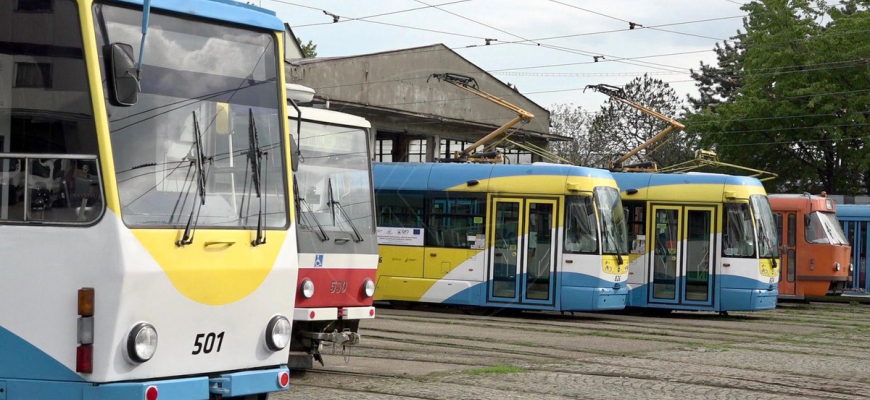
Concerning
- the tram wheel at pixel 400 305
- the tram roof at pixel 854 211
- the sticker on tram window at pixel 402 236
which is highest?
the tram roof at pixel 854 211

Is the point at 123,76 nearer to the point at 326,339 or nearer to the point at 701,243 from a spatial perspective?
the point at 326,339

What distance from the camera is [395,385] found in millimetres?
11047

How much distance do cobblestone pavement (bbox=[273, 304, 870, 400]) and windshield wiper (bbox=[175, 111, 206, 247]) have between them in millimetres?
3283

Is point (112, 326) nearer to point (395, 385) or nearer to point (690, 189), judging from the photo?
point (395, 385)

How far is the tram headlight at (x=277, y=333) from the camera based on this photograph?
7645 millimetres

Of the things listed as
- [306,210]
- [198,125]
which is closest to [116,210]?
[198,125]

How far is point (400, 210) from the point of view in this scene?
22.1 m

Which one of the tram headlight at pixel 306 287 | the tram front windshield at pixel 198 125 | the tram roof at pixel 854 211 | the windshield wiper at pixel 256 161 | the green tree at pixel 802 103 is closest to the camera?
the tram front windshield at pixel 198 125

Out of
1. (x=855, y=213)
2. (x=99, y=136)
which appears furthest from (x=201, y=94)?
(x=855, y=213)

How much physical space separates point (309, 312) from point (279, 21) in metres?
3.76

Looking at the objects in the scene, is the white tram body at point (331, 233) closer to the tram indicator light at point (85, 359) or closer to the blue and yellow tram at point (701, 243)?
the tram indicator light at point (85, 359)

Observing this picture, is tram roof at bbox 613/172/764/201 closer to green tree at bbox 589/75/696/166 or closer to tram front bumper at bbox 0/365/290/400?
tram front bumper at bbox 0/365/290/400

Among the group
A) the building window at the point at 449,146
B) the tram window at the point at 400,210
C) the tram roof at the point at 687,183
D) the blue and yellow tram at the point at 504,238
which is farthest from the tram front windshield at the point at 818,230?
the building window at the point at 449,146

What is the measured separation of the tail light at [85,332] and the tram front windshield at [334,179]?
180 inches
